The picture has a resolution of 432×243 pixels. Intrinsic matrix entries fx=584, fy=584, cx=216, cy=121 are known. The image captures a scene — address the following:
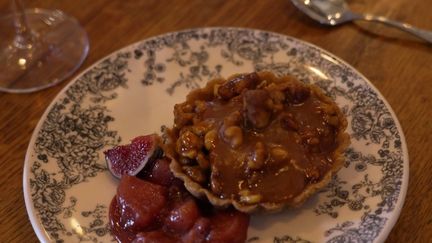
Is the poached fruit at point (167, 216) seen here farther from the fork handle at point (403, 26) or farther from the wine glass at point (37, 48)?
the fork handle at point (403, 26)

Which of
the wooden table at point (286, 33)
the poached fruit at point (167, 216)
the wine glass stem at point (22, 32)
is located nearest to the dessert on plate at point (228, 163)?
the poached fruit at point (167, 216)

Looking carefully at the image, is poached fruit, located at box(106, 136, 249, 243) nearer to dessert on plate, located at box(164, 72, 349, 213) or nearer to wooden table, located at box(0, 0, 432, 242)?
dessert on plate, located at box(164, 72, 349, 213)

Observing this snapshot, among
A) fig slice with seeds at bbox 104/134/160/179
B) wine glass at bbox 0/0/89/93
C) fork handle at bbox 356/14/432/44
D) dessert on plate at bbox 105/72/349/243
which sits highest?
fork handle at bbox 356/14/432/44

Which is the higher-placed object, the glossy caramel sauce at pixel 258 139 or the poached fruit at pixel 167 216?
the glossy caramel sauce at pixel 258 139

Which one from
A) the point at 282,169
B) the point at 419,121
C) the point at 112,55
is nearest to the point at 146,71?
A: the point at 112,55

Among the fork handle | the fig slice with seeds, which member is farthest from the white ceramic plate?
the fork handle
